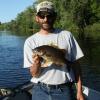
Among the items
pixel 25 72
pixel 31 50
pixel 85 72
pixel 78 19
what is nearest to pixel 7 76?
pixel 25 72

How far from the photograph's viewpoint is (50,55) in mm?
4562

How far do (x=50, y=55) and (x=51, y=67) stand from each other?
18 centimetres

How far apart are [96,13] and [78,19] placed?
79.3 ft

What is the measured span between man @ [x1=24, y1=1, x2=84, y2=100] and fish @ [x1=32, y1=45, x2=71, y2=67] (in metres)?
0.07

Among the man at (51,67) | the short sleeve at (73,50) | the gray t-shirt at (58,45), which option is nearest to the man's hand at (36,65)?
the man at (51,67)

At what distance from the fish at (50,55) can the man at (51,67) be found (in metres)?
0.07

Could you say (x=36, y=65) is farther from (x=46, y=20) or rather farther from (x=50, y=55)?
(x=46, y=20)

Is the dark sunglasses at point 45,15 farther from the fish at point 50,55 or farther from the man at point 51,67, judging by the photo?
the fish at point 50,55

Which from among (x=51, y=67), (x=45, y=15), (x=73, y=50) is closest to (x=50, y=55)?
(x=51, y=67)

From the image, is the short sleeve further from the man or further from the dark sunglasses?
the dark sunglasses

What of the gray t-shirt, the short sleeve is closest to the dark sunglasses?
the gray t-shirt

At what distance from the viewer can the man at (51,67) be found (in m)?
4.66

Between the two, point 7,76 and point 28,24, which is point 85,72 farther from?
point 28,24

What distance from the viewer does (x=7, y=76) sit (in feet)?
71.3
